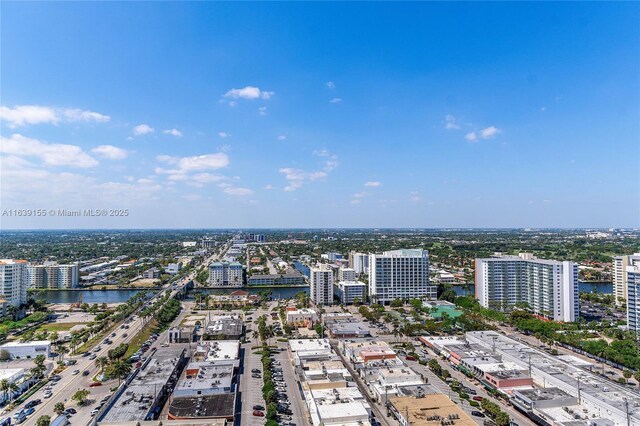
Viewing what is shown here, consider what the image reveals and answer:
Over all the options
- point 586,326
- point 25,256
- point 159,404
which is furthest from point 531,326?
point 25,256

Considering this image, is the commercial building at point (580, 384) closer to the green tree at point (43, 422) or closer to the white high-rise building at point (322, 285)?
the white high-rise building at point (322, 285)

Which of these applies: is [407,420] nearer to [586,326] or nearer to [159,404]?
[159,404]

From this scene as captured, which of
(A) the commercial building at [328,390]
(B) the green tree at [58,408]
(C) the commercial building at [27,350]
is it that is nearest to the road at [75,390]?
(B) the green tree at [58,408]

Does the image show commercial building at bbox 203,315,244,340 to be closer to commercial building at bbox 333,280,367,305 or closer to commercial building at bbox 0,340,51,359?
commercial building at bbox 0,340,51,359

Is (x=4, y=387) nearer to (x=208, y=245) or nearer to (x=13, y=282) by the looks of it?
(x=13, y=282)

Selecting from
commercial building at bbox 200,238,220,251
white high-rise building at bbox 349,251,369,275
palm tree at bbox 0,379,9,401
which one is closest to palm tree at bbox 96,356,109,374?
palm tree at bbox 0,379,9,401

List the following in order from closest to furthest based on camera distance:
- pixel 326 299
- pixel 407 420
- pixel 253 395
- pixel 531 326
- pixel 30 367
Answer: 1. pixel 407 420
2. pixel 253 395
3. pixel 30 367
4. pixel 531 326
5. pixel 326 299

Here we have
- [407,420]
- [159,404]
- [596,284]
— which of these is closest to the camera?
[407,420]
